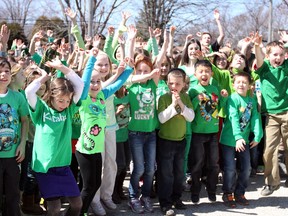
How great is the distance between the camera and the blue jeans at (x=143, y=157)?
14.7 feet

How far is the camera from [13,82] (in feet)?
13.4

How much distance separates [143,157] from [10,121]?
1554mm

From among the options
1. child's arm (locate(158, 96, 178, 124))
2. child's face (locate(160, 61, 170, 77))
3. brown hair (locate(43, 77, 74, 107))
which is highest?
child's face (locate(160, 61, 170, 77))

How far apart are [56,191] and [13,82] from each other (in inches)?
50.0

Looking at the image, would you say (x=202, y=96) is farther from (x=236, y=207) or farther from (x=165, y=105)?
(x=236, y=207)

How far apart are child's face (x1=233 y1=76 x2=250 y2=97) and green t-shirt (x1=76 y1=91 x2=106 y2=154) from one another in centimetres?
176

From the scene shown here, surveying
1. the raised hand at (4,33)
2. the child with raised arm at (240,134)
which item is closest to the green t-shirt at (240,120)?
the child with raised arm at (240,134)

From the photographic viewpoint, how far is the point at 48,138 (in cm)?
353

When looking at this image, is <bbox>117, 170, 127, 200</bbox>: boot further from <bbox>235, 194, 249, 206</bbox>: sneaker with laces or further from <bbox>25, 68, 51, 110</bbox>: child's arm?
<bbox>25, 68, 51, 110</bbox>: child's arm

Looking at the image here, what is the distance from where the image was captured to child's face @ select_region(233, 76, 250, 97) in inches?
190

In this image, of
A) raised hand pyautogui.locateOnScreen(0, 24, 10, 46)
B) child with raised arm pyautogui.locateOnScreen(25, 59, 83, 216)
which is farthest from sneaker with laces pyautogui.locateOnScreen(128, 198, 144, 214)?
raised hand pyautogui.locateOnScreen(0, 24, 10, 46)

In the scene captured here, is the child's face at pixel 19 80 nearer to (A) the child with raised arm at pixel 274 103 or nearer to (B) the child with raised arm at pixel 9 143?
(B) the child with raised arm at pixel 9 143

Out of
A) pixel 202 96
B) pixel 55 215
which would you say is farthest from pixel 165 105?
pixel 55 215

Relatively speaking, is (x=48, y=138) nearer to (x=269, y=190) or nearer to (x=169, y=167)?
(x=169, y=167)
